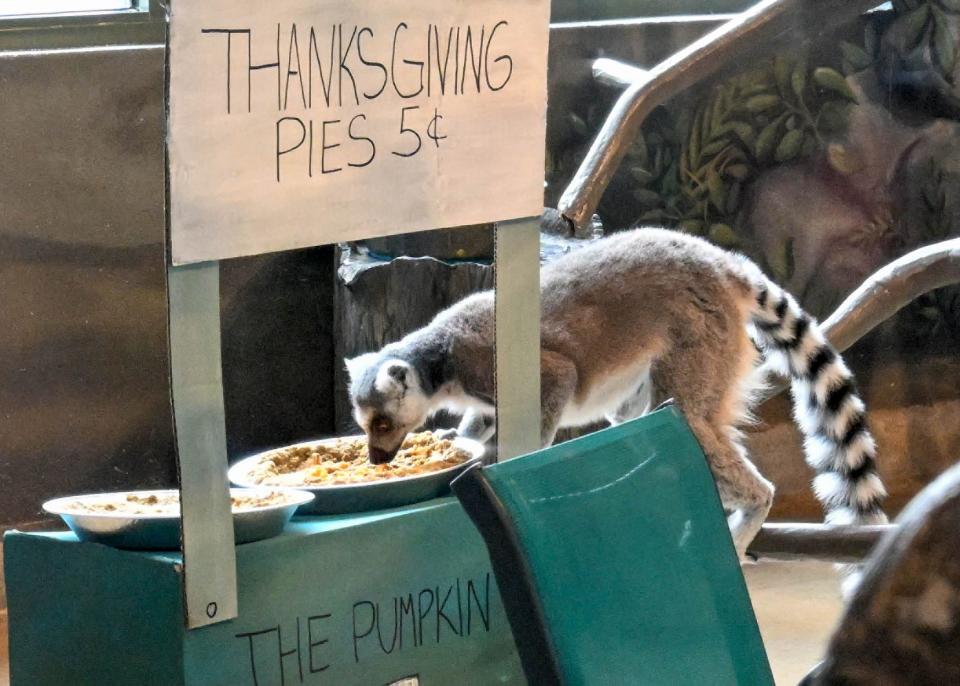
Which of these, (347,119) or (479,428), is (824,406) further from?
(347,119)

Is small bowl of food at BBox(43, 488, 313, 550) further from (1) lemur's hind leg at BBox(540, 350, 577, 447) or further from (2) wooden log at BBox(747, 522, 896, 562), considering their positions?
(2) wooden log at BBox(747, 522, 896, 562)

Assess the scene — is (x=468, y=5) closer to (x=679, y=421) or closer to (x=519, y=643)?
(x=679, y=421)

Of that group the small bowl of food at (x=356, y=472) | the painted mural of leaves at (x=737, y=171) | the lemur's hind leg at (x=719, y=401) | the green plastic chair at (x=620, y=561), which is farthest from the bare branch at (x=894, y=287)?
the green plastic chair at (x=620, y=561)

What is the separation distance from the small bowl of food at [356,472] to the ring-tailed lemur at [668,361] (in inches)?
34.1

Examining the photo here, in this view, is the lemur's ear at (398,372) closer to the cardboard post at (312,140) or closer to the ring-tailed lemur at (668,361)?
the ring-tailed lemur at (668,361)

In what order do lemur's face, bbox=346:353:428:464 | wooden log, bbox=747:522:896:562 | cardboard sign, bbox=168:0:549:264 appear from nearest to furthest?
cardboard sign, bbox=168:0:549:264
wooden log, bbox=747:522:896:562
lemur's face, bbox=346:353:428:464

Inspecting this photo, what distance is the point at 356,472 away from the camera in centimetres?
196

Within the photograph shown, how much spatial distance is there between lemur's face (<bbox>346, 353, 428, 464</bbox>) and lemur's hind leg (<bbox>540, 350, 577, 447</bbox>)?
31cm

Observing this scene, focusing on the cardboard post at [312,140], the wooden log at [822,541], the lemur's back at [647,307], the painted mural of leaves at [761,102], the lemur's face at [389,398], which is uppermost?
the painted mural of leaves at [761,102]

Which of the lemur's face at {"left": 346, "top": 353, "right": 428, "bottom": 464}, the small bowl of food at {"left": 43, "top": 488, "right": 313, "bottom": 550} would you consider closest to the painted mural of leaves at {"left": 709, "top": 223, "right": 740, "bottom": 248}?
the lemur's face at {"left": 346, "top": 353, "right": 428, "bottom": 464}

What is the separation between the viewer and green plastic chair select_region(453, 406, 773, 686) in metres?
1.27

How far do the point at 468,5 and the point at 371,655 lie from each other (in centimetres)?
89

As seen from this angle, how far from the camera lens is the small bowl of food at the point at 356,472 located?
5.93 feet

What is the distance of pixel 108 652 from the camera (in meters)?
1.61
